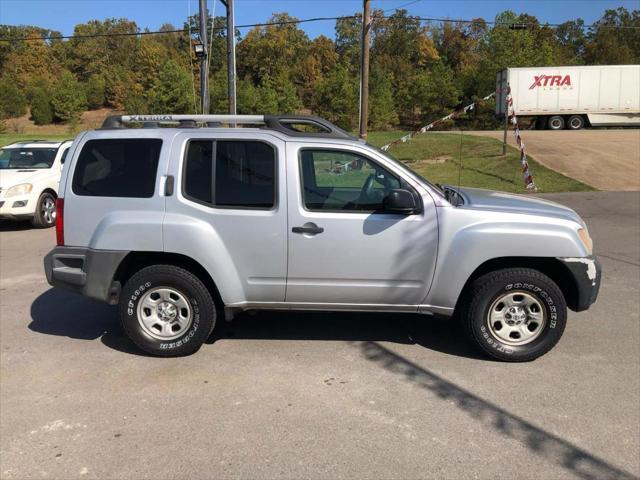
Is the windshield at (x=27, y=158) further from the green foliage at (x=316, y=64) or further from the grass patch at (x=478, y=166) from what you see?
the green foliage at (x=316, y=64)

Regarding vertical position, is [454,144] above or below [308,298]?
above

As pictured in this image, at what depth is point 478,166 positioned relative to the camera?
18.8 m

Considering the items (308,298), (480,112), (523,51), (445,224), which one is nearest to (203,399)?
(308,298)

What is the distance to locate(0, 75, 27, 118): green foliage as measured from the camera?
76.0 m

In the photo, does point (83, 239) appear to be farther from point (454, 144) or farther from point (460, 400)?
point (454, 144)

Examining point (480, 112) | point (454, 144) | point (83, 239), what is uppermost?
point (480, 112)

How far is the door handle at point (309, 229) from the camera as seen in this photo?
170 inches

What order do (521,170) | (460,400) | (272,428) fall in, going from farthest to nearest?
1. (521,170)
2. (460,400)
3. (272,428)

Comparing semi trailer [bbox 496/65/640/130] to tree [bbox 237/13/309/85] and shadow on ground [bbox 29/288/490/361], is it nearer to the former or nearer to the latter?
shadow on ground [bbox 29/288/490/361]

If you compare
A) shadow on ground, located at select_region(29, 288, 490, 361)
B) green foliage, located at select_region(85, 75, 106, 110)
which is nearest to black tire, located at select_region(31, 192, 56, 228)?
shadow on ground, located at select_region(29, 288, 490, 361)

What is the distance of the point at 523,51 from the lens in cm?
5181

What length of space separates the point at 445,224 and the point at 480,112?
1925 inches

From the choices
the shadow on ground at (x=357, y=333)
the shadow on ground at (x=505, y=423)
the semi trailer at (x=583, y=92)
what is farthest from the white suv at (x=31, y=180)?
the semi trailer at (x=583, y=92)

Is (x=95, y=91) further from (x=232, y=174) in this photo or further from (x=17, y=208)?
(x=232, y=174)
